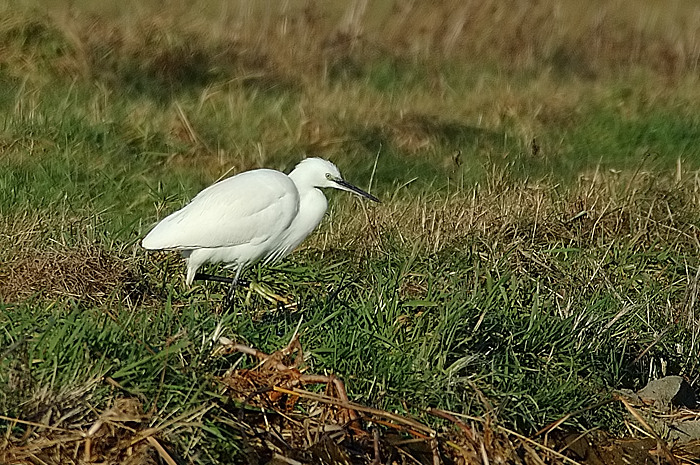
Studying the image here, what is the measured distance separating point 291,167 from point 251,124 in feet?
2.12

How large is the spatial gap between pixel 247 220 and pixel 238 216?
4 cm

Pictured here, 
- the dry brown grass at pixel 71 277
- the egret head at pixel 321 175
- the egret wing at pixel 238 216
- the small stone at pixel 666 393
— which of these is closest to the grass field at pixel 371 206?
the dry brown grass at pixel 71 277

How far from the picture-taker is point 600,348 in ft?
15.2

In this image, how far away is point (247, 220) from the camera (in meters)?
5.57

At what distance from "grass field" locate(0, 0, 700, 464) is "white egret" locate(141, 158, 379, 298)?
181 mm

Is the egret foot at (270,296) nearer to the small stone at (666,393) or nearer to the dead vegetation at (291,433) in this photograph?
the dead vegetation at (291,433)

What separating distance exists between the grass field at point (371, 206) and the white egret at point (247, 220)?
7.1 inches

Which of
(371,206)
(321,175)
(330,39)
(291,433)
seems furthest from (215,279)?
(330,39)

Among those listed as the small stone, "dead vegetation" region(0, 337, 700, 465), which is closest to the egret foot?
"dead vegetation" region(0, 337, 700, 465)

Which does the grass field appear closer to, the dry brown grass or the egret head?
the dry brown grass

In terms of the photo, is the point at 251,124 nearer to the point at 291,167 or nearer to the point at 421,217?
the point at 291,167

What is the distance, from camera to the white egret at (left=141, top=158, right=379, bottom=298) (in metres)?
5.52

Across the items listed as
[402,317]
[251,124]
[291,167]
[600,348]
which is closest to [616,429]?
[600,348]

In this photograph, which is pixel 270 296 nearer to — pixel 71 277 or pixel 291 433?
pixel 71 277
